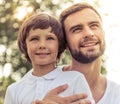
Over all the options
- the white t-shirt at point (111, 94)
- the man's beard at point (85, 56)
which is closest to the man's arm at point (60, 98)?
the man's beard at point (85, 56)

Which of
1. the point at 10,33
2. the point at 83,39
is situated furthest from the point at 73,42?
the point at 10,33

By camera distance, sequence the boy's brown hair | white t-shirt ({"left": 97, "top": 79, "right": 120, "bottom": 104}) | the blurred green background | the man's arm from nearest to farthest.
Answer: the man's arm
the boy's brown hair
white t-shirt ({"left": 97, "top": 79, "right": 120, "bottom": 104})
the blurred green background

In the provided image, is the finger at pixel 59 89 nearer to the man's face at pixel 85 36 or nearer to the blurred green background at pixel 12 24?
the man's face at pixel 85 36

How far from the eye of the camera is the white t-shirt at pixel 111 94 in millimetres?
2924

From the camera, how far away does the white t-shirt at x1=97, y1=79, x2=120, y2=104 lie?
9.59ft

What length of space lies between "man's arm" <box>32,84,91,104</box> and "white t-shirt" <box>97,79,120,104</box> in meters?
0.37

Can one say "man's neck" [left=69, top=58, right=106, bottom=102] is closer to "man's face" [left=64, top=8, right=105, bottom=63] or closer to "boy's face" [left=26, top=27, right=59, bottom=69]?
"man's face" [left=64, top=8, right=105, bottom=63]

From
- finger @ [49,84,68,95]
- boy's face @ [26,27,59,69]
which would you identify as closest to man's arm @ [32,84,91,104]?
finger @ [49,84,68,95]

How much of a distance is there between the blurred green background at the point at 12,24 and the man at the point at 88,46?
33.2 ft

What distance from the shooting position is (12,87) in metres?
2.81

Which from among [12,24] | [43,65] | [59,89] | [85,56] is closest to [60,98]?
[59,89]

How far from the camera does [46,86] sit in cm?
269

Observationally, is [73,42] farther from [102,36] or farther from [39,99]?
[39,99]

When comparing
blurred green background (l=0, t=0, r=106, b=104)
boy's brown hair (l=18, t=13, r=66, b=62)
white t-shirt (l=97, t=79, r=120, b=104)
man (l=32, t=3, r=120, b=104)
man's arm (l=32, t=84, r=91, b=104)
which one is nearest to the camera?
man's arm (l=32, t=84, r=91, b=104)
